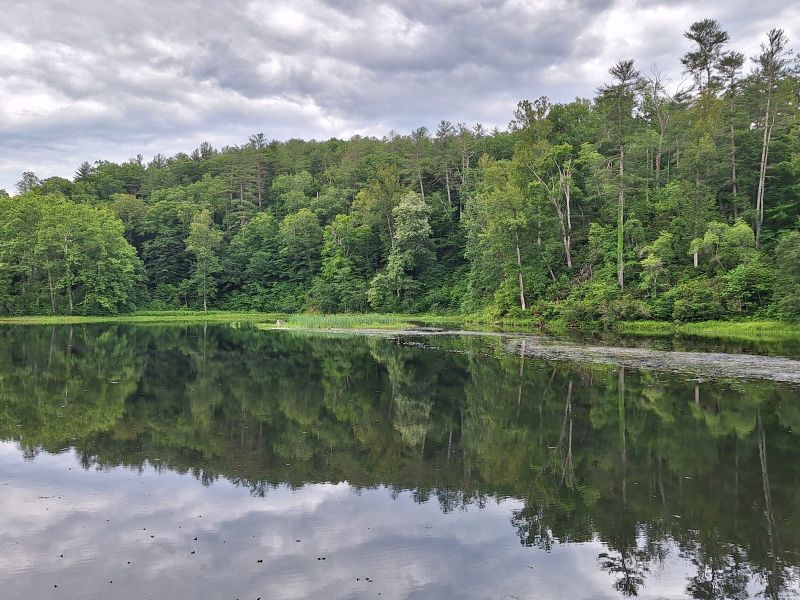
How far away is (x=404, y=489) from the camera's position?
977 cm

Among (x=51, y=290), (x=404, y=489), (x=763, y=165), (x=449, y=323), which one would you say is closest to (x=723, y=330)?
(x=763, y=165)

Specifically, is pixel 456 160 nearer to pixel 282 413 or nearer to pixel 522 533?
pixel 282 413

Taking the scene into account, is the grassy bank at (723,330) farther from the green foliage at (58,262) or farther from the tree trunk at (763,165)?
the green foliage at (58,262)

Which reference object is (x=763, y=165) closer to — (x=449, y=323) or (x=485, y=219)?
(x=485, y=219)

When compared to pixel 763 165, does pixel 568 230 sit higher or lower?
lower

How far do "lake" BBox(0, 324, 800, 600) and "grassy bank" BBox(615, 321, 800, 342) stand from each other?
15535 millimetres

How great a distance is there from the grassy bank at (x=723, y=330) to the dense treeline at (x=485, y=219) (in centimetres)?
88

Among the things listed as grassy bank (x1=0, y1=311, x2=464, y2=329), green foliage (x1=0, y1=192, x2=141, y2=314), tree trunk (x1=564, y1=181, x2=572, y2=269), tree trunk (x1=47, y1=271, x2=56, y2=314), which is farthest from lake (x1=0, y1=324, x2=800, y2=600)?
green foliage (x1=0, y1=192, x2=141, y2=314)

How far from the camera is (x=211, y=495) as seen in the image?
31.2 feet

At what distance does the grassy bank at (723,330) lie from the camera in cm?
3201

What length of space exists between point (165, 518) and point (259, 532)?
1652 millimetres

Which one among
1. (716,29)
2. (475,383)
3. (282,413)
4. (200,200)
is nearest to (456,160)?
(716,29)

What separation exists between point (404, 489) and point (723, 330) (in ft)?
107

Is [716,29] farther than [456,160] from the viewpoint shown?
No
